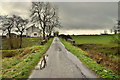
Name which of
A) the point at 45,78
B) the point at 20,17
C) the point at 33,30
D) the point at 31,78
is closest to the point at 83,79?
the point at 45,78

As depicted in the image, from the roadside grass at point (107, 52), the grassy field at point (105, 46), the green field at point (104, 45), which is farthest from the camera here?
the grassy field at point (105, 46)

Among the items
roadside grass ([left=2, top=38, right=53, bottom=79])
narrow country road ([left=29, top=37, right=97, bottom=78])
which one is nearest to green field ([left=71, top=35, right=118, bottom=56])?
narrow country road ([left=29, top=37, right=97, bottom=78])

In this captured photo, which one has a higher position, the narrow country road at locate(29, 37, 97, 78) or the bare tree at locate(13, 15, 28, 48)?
the bare tree at locate(13, 15, 28, 48)

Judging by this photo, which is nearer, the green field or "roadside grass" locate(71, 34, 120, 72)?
"roadside grass" locate(71, 34, 120, 72)

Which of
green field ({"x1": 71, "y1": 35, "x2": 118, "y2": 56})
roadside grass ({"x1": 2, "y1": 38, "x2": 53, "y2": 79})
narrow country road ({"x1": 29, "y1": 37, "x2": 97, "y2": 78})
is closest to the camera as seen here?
narrow country road ({"x1": 29, "y1": 37, "x2": 97, "y2": 78})

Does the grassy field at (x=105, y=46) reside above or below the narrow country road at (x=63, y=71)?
below

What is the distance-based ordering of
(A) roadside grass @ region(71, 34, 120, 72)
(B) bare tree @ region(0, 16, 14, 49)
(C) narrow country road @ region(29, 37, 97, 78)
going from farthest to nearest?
(B) bare tree @ region(0, 16, 14, 49), (A) roadside grass @ region(71, 34, 120, 72), (C) narrow country road @ region(29, 37, 97, 78)

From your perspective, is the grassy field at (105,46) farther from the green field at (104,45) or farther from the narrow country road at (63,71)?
the narrow country road at (63,71)

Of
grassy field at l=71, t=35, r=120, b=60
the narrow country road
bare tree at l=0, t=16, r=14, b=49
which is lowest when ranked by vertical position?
grassy field at l=71, t=35, r=120, b=60

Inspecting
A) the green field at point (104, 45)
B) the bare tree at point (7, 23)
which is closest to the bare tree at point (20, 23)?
the bare tree at point (7, 23)

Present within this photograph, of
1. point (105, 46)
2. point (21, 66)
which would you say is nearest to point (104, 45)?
point (105, 46)

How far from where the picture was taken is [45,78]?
5.19m

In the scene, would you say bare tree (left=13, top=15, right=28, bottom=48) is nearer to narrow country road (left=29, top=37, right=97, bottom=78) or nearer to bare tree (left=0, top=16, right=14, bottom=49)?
bare tree (left=0, top=16, right=14, bottom=49)

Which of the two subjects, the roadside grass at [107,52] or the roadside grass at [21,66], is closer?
the roadside grass at [21,66]
